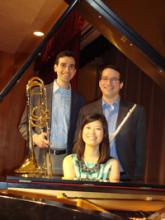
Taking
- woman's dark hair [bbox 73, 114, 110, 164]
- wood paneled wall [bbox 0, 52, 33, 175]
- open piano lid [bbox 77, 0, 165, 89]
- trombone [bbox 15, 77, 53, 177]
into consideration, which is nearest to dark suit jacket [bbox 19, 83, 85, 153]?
trombone [bbox 15, 77, 53, 177]

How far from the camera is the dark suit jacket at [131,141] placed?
2.19m

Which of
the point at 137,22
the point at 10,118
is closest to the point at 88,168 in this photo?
the point at 137,22

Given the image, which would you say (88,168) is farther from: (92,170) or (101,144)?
(101,144)

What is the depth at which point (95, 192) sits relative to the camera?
1641mm

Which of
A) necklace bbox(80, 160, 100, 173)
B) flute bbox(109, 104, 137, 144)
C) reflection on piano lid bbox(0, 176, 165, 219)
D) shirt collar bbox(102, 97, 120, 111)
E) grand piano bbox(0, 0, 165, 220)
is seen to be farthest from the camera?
shirt collar bbox(102, 97, 120, 111)

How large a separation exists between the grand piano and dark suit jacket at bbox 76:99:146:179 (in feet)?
0.87

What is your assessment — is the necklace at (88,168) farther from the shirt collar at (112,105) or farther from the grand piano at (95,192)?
the shirt collar at (112,105)

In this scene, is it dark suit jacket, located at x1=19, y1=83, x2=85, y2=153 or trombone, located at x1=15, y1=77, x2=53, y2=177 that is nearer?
trombone, located at x1=15, y1=77, x2=53, y2=177

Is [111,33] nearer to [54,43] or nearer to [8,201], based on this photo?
[54,43]

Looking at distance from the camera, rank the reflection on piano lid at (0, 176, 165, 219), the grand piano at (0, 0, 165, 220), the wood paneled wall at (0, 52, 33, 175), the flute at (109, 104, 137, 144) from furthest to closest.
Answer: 1. the wood paneled wall at (0, 52, 33, 175)
2. the flute at (109, 104, 137, 144)
3. the reflection on piano lid at (0, 176, 165, 219)
4. the grand piano at (0, 0, 165, 220)

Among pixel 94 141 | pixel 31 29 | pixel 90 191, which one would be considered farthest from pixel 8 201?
pixel 31 29

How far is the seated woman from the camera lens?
1.89 meters

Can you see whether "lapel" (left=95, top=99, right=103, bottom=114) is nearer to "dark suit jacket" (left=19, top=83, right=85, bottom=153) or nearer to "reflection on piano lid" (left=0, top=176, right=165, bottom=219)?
"dark suit jacket" (left=19, top=83, right=85, bottom=153)

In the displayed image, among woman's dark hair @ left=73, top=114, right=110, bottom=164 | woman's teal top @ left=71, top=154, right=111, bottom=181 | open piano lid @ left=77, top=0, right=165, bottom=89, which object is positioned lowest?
woman's teal top @ left=71, top=154, right=111, bottom=181
